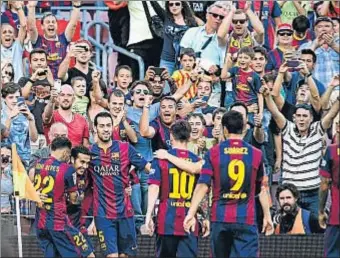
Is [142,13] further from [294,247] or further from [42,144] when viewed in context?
[294,247]

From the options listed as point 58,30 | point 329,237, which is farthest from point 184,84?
point 329,237

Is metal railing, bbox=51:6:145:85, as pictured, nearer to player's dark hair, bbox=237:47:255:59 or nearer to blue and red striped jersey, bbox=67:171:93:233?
player's dark hair, bbox=237:47:255:59

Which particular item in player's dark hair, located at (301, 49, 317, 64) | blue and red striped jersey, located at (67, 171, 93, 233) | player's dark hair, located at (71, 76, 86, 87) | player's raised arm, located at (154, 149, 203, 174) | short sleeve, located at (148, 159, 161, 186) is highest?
player's dark hair, located at (301, 49, 317, 64)

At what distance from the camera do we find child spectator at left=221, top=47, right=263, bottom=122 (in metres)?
15.0

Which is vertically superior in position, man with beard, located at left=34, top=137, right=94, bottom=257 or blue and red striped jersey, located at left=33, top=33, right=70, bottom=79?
blue and red striped jersey, located at left=33, top=33, right=70, bottom=79

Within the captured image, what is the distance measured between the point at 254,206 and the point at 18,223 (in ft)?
8.08

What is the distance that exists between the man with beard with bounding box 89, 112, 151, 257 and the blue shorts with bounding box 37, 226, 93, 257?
1.09 ft

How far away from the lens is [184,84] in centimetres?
1511

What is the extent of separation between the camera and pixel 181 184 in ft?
43.7

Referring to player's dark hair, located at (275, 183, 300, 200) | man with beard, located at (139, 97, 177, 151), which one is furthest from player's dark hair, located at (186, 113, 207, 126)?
player's dark hair, located at (275, 183, 300, 200)

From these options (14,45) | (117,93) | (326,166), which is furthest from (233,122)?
(14,45)

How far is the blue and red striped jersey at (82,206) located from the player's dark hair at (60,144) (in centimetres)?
37

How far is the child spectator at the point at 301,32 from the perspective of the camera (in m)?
15.3

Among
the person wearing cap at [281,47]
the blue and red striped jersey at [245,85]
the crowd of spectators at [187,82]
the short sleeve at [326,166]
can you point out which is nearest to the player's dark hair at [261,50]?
the crowd of spectators at [187,82]
